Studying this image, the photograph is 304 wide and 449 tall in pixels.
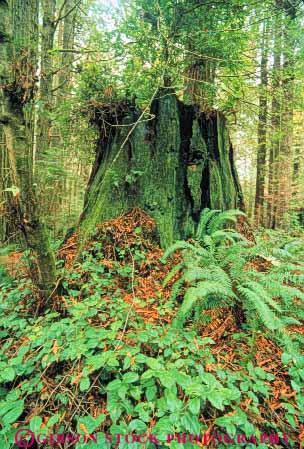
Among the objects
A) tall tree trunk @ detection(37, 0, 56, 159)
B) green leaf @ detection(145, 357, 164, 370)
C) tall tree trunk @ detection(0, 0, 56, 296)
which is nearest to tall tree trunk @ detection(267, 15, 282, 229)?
tall tree trunk @ detection(0, 0, 56, 296)

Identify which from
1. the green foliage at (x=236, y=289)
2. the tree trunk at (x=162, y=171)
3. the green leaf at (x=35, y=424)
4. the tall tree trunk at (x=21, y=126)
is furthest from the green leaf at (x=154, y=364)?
the tree trunk at (x=162, y=171)

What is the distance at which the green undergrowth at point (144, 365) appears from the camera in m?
1.50

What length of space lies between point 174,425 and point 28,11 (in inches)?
177

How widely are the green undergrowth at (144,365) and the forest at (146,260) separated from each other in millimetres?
12

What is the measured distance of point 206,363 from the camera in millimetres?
1843

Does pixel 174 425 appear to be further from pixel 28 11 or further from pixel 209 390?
pixel 28 11

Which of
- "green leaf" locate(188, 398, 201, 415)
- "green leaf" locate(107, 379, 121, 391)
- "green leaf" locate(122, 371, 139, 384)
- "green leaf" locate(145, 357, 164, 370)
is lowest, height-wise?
"green leaf" locate(188, 398, 201, 415)

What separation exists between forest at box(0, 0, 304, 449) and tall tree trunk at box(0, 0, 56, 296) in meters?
0.01

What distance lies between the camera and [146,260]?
2898mm

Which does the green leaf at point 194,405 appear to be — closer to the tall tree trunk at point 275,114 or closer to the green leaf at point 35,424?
the green leaf at point 35,424

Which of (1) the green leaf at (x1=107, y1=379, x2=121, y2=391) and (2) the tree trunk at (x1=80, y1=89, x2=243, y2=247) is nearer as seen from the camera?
(1) the green leaf at (x1=107, y1=379, x2=121, y2=391)

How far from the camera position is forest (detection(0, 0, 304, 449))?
158 cm

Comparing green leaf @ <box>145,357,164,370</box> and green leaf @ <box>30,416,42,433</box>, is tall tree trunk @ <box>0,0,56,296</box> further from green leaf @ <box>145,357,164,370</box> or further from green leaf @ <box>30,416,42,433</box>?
green leaf @ <box>145,357,164,370</box>

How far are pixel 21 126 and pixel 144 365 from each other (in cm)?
202
